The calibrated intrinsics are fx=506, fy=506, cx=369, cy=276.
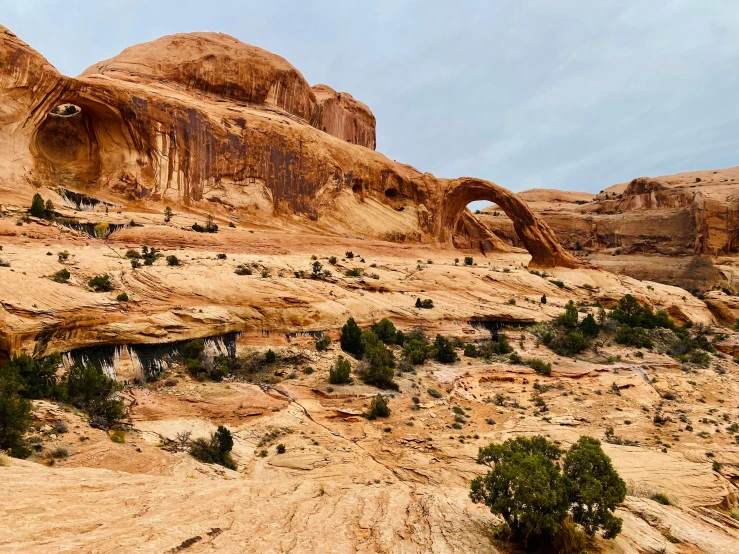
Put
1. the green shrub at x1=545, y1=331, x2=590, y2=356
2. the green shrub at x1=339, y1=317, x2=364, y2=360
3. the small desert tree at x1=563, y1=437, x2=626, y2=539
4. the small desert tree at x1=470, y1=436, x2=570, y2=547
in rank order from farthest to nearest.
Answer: the green shrub at x1=545, y1=331, x2=590, y2=356 < the green shrub at x1=339, y1=317, x2=364, y2=360 < the small desert tree at x1=563, y1=437, x2=626, y2=539 < the small desert tree at x1=470, y1=436, x2=570, y2=547

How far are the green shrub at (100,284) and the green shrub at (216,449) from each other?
36.6ft

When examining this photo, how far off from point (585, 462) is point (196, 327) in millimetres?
18589

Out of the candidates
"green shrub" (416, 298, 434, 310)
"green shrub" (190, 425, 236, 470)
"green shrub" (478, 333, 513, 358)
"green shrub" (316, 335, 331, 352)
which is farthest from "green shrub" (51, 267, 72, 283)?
"green shrub" (478, 333, 513, 358)

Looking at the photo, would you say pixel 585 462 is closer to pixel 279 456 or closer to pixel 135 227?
pixel 279 456

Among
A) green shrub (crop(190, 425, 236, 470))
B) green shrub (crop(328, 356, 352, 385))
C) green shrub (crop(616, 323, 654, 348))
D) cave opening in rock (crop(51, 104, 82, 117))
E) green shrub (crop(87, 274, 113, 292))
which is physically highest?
cave opening in rock (crop(51, 104, 82, 117))

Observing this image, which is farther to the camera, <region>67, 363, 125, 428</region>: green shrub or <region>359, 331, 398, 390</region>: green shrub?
<region>359, 331, 398, 390</region>: green shrub

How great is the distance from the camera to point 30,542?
7219 millimetres

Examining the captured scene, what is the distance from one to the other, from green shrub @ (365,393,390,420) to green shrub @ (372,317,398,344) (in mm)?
8462

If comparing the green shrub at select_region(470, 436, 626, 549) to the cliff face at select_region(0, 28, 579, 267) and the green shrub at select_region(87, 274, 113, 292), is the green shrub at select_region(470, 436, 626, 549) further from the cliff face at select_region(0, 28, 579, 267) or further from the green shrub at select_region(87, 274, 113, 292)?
the cliff face at select_region(0, 28, 579, 267)

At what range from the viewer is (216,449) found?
51.8ft

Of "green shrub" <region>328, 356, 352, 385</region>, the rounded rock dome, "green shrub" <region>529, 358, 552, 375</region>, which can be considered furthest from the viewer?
the rounded rock dome

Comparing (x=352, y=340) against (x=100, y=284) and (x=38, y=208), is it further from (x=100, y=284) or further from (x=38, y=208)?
(x=38, y=208)

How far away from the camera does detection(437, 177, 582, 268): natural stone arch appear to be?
49.9 metres

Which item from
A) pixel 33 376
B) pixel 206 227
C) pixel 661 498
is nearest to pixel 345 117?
pixel 206 227
